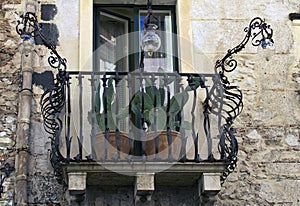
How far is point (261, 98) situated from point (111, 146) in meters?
1.97

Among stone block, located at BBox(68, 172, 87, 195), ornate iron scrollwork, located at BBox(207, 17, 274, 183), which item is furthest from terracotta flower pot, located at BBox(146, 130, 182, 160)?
stone block, located at BBox(68, 172, 87, 195)

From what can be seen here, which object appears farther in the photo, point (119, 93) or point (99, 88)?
point (119, 93)

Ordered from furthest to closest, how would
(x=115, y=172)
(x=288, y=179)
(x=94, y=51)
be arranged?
(x=94, y=51) < (x=288, y=179) < (x=115, y=172)

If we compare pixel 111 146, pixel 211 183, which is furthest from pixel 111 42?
pixel 211 183

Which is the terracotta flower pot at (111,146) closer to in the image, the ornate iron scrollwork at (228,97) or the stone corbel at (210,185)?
the stone corbel at (210,185)

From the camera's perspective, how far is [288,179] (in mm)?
7660

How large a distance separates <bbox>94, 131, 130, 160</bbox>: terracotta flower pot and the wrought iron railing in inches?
0.4

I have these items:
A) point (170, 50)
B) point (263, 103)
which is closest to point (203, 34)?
point (170, 50)

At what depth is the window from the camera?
818 cm

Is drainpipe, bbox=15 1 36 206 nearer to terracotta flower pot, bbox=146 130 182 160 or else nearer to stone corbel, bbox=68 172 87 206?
stone corbel, bbox=68 172 87 206

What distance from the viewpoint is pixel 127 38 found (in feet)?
27.5

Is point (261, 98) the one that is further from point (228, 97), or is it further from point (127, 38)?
point (127, 38)

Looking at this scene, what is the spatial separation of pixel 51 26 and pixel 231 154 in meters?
2.53

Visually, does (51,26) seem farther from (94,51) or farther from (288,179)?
(288,179)
